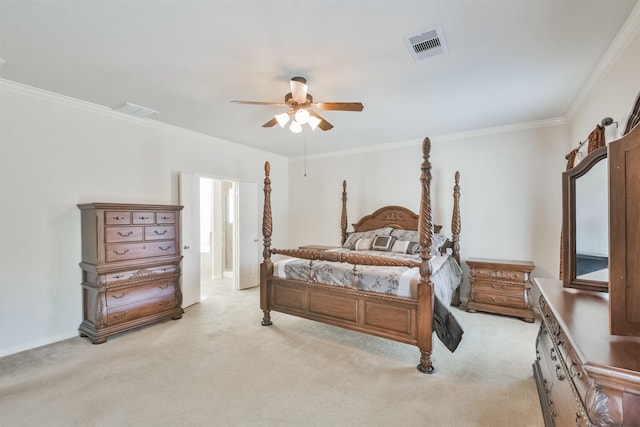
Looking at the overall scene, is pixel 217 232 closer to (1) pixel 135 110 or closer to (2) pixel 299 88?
(1) pixel 135 110

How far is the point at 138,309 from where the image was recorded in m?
3.43

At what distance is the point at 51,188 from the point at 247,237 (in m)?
2.89

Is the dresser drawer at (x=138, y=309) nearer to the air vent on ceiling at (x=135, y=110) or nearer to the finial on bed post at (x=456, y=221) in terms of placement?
the air vent on ceiling at (x=135, y=110)

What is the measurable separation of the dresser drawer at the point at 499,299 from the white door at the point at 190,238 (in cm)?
418

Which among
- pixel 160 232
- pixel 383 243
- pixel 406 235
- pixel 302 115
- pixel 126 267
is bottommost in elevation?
pixel 126 267

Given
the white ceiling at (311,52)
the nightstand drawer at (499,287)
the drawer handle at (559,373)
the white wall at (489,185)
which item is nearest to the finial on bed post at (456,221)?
the white wall at (489,185)

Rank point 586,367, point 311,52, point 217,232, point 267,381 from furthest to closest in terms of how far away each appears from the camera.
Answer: point 217,232, point 267,381, point 311,52, point 586,367

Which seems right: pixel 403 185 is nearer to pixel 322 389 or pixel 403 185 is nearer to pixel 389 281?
pixel 389 281

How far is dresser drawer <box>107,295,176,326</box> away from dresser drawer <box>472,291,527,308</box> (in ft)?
13.8

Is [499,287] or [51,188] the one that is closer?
[51,188]

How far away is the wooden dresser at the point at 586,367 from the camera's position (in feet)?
3.12

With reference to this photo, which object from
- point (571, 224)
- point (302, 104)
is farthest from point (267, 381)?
point (571, 224)

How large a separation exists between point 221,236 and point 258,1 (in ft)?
16.8

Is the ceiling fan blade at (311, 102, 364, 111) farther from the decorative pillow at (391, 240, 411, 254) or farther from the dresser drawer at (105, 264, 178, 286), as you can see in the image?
the dresser drawer at (105, 264, 178, 286)
